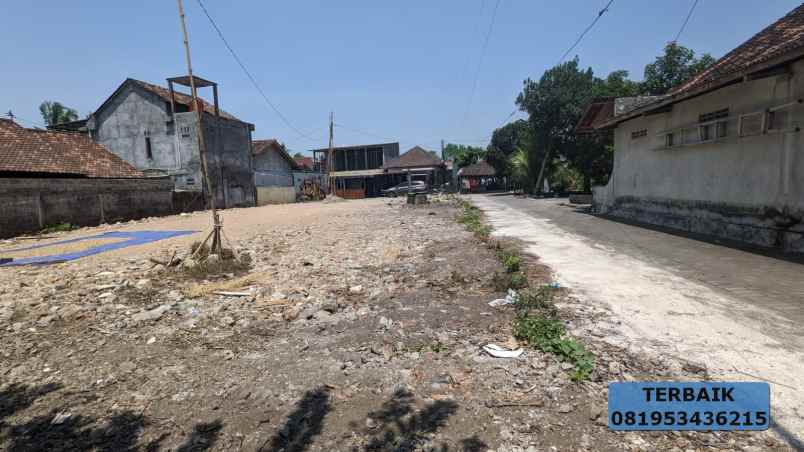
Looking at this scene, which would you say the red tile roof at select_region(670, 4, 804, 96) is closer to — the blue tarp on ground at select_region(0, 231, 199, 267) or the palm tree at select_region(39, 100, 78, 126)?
the blue tarp on ground at select_region(0, 231, 199, 267)

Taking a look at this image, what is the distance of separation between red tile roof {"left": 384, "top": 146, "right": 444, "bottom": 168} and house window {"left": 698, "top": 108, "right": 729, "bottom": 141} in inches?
1286

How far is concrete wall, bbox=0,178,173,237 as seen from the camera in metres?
14.1

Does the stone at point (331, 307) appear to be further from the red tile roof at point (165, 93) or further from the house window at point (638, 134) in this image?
the red tile roof at point (165, 93)

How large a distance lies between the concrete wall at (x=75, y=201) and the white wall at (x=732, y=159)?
22.4 metres

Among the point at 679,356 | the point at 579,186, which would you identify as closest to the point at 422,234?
the point at 679,356

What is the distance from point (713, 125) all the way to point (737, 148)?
1.09 m

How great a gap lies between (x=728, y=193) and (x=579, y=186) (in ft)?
80.0

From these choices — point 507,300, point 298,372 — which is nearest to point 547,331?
point 507,300

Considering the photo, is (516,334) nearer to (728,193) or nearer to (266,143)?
(728,193)

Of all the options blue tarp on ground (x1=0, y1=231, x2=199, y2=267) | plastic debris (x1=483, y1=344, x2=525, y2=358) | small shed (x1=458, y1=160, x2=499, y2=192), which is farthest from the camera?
small shed (x1=458, y1=160, x2=499, y2=192)

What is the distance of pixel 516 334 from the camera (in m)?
3.71

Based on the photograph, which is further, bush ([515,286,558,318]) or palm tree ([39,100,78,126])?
palm tree ([39,100,78,126])

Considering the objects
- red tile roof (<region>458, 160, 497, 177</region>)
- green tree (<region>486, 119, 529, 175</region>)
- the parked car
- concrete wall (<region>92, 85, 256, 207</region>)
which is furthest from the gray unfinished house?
red tile roof (<region>458, 160, 497, 177</region>)

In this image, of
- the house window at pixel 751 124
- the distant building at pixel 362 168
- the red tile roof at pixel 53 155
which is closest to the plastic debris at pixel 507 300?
the house window at pixel 751 124
